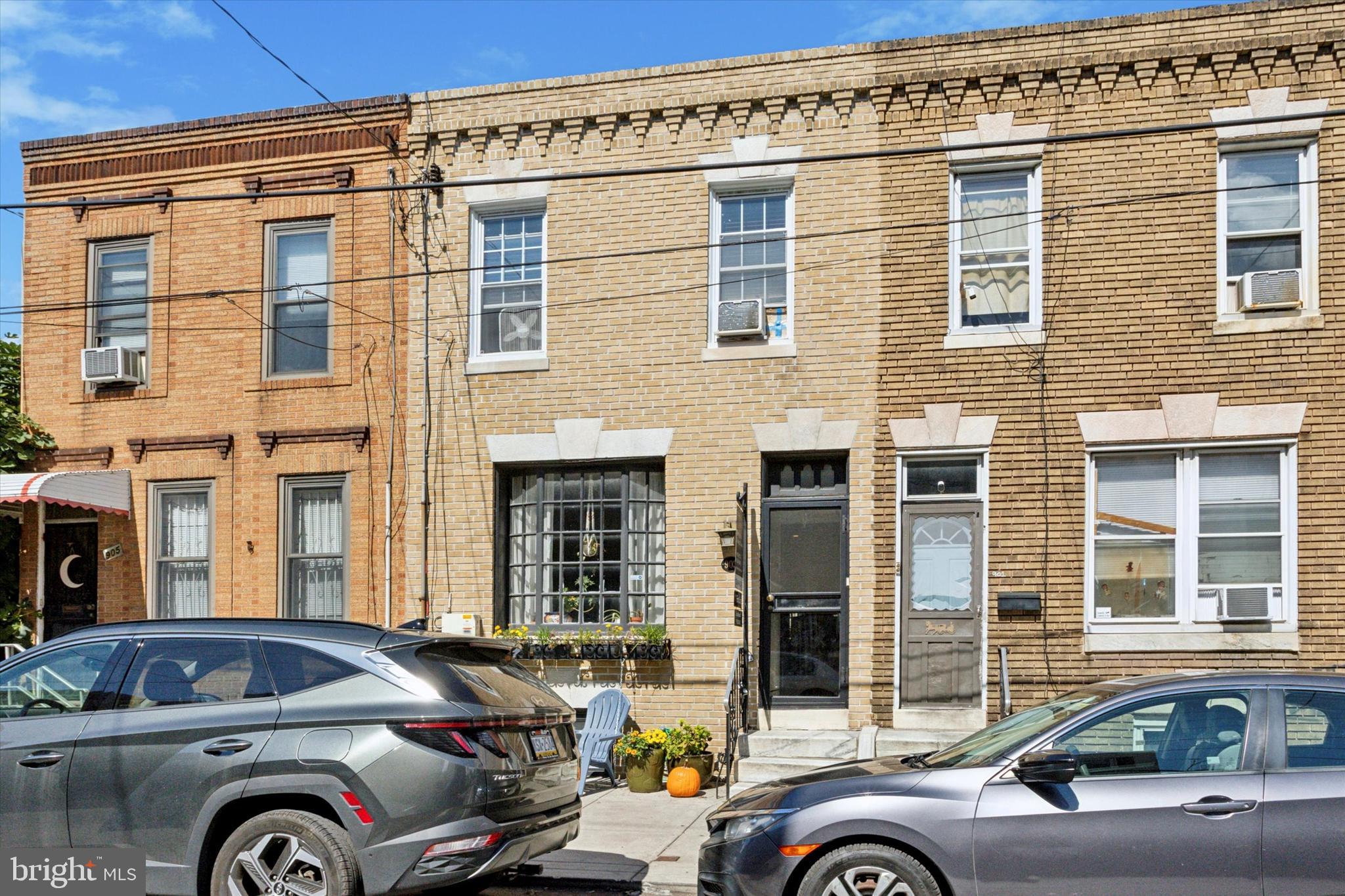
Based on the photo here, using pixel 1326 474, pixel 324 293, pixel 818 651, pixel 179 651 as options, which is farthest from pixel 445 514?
pixel 1326 474

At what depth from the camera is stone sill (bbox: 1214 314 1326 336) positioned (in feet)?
37.6

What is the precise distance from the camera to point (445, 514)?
13.6 meters

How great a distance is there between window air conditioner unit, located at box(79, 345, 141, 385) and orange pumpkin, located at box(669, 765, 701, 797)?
8046mm

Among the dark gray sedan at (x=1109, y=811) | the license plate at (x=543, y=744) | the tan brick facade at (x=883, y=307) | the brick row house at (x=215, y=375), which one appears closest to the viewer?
the dark gray sedan at (x=1109, y=811)

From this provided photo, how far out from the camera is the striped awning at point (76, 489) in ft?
44.7

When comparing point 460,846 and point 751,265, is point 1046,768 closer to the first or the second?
point 460,846

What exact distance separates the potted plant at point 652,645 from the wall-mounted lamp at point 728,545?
36.8 inches

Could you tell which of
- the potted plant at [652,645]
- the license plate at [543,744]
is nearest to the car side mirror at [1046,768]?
the license plate at [543,744]

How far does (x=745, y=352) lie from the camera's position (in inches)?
504

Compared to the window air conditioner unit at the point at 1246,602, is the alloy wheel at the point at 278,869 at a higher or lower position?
lower

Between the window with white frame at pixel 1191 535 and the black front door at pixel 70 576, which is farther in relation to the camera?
the black front door at pixel 70 576

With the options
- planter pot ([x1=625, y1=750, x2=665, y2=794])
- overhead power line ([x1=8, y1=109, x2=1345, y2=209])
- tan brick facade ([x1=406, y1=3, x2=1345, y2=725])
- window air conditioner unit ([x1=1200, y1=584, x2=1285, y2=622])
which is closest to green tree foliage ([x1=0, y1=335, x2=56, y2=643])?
overhead power line ([x1=8, y1=109, x2=1345, y2=209])

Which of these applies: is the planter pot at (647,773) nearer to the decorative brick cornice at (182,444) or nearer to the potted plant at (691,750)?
the potted plant at (691,750)

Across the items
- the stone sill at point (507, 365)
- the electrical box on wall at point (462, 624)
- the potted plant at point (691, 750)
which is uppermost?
the stone sill at point (507, 365)
